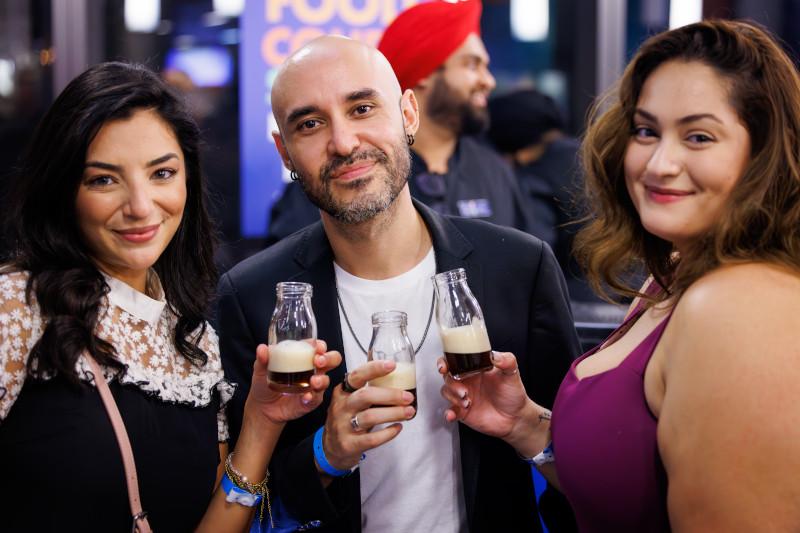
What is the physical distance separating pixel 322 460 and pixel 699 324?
3.19ft

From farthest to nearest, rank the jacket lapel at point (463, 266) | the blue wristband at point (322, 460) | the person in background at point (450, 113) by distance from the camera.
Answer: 1. the person in background at point (450, 113)
2. the jacket lapel at point (463, 266)
3. the blue wristband at point (322, 460)

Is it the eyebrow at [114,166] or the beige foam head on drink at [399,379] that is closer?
the beige foam head on drink at [399,379]

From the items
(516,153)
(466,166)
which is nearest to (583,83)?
(516,153)

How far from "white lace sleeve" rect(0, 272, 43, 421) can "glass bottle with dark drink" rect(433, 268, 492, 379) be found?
0.90 meters

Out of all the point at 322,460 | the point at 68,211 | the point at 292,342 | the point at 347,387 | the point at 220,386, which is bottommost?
the point at 322,460

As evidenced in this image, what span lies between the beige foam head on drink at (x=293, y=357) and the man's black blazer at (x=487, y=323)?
33 centimetres

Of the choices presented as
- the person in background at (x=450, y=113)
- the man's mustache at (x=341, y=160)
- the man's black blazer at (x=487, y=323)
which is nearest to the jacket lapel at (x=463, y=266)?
the man's black blazer at (x=487, y=323)

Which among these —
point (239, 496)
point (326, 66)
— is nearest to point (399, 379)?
point (239, 496)

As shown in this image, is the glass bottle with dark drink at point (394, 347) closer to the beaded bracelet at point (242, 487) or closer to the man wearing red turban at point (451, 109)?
the beaded bracelet at point (242, 487)

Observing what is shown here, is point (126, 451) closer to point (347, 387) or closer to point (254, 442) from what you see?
point (254, 442)

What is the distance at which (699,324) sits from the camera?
1.48m

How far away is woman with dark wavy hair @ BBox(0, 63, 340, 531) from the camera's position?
1823mm

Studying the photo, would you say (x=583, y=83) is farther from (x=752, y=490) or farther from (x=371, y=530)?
(x=752, y=490)

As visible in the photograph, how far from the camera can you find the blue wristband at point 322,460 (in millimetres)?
2029
